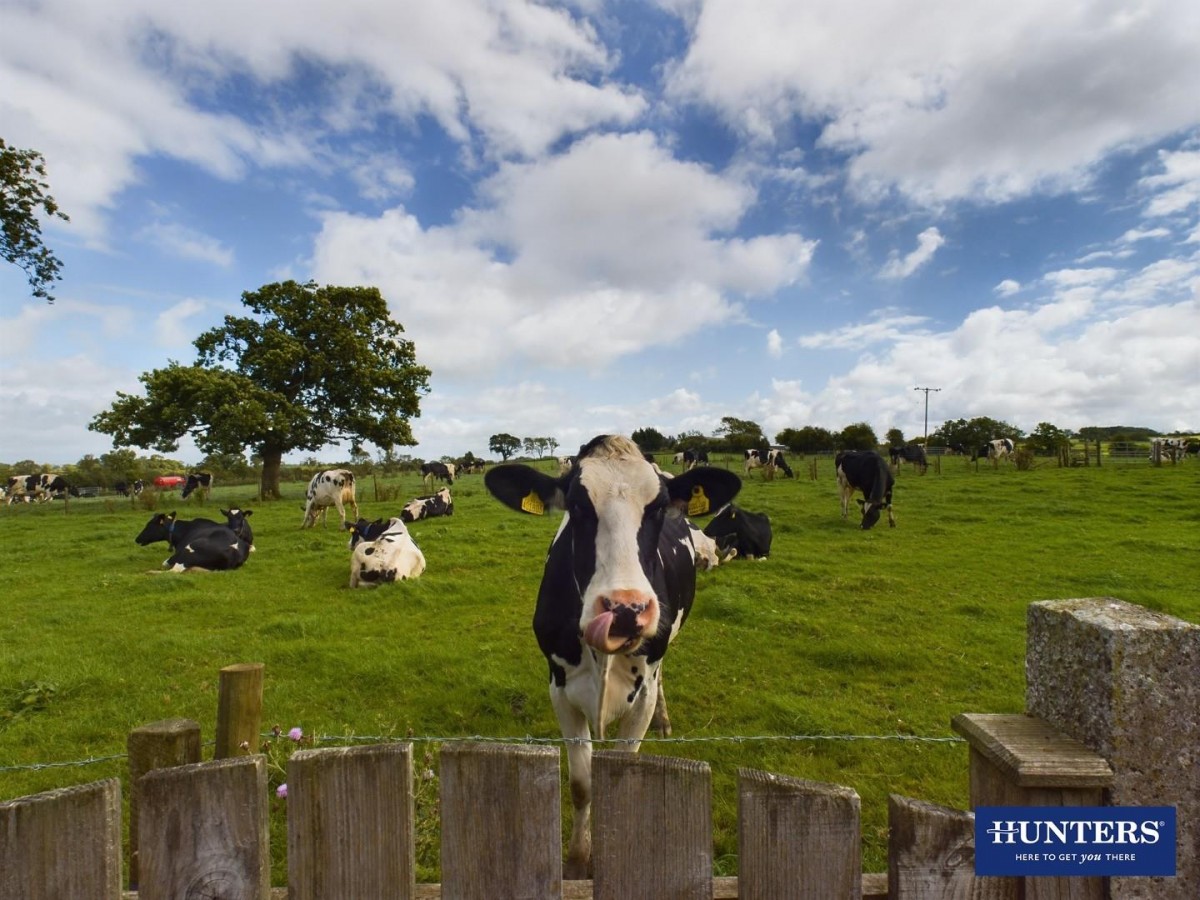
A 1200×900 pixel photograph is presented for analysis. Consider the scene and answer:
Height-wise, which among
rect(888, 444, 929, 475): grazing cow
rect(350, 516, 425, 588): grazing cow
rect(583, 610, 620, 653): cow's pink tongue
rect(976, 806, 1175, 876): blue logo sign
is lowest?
rect(350, 516, 425, 588): grazing cow

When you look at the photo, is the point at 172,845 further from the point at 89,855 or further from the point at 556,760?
the point at 556,760

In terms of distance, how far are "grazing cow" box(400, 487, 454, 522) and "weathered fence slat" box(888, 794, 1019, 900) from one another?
1899 cm

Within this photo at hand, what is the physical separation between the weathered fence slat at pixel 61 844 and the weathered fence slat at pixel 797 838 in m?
1.46

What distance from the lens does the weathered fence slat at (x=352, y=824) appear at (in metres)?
1.48

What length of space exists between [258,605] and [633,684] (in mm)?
7925

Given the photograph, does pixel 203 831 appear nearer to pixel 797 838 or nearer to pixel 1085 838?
pixel 797 838

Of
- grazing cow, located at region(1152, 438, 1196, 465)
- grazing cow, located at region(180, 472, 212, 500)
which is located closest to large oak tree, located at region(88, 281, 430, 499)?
grazing cow, located at region(180, 472, 212, 500)

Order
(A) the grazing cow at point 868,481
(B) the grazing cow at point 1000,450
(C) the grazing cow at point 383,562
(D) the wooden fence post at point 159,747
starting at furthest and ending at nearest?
(B) the grazing cow at point 1000,450 → (A) the grazing cow at point 868,481 → (C) the grazing cow at point 383,562 → (D) the wooden fence post at point 159,747

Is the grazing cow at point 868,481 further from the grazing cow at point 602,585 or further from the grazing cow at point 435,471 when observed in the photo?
the grazing cow at point 435,471

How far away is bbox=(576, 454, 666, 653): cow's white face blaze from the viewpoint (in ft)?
8.20

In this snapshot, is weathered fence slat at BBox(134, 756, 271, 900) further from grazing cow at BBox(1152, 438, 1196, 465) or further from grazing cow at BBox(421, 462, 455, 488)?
grazing cow at BBox(1152, 438, 1196, 465)

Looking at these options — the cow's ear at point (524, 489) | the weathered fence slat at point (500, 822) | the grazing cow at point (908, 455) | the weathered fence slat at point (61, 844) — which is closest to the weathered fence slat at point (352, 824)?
the weathered fence slat at point (500, 822)

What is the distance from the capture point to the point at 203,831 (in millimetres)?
1471

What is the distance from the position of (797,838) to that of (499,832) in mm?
721
